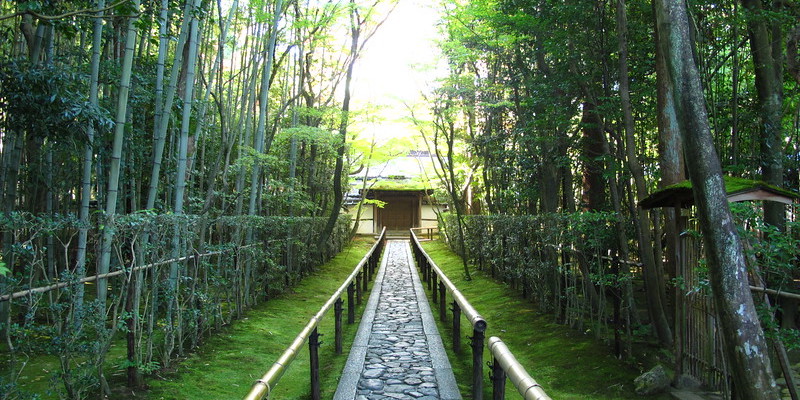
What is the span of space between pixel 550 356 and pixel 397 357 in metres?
1.83

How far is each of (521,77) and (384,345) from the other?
670 centimetres

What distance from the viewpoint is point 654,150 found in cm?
1149

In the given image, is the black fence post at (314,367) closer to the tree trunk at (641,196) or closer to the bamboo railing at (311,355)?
the bamboo railing at (311,355)

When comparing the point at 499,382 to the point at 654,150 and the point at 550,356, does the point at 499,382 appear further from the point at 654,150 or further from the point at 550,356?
the point at 654,150

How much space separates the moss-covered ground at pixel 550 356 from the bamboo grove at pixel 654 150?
0.28m

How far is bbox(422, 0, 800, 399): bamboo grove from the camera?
3461 millimetres

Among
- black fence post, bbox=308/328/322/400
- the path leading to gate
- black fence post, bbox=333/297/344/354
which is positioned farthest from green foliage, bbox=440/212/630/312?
black fence post, bbox=308/328/322/400

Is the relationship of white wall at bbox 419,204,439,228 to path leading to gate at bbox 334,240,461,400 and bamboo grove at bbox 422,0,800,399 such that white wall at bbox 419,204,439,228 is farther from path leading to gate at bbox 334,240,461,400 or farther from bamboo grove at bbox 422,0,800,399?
path leading to gate at bbox 334,240,461,400

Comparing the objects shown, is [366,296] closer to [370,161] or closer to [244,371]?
[244,371]

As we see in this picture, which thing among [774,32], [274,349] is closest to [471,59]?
[774,32]

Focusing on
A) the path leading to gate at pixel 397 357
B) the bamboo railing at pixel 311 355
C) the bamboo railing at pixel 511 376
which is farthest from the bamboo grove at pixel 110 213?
the bamboo railing at pixel 511 376

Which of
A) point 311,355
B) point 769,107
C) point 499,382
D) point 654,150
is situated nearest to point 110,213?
point 311,355

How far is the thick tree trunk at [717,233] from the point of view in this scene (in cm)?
322

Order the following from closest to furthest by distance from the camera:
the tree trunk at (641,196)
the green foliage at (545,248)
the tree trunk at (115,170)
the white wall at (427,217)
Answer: the tree trunk at (115,170), the tree trunk at (641,196), the green foliage at (545,248), the white wall at (427,217)
